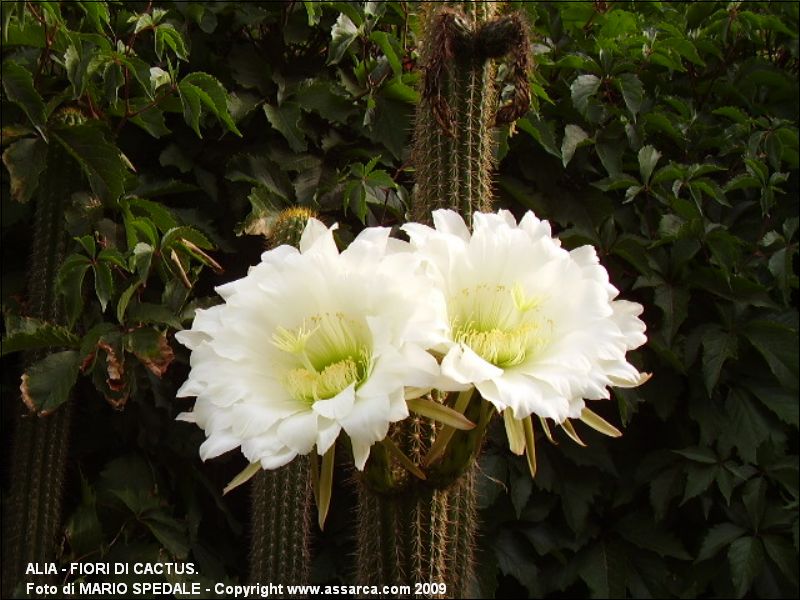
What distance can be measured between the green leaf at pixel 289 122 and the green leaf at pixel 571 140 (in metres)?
0.52

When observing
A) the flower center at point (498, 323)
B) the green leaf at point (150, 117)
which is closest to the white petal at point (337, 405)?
the flower center at point (498, 323)

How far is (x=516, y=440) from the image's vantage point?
72 centimetres

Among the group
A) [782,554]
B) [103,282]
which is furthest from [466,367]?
[782,554]

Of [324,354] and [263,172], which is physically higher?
[263,172]

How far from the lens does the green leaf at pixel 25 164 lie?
1.38 meters

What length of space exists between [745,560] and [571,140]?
3.01 feet

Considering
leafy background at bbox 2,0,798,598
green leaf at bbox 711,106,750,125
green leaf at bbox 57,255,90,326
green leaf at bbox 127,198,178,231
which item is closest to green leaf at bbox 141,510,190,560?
leafy background at bbox 2,0,798,598

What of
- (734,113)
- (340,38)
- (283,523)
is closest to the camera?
(283,523)

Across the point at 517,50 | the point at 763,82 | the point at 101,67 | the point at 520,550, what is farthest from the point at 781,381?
the point at 101,67

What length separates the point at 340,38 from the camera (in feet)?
5.33

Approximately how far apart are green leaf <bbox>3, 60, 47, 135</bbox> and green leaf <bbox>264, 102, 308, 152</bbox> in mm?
421

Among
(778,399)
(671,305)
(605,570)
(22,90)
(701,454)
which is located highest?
(22,90)

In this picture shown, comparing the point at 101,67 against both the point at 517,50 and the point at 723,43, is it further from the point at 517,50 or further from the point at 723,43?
the point at 723,43

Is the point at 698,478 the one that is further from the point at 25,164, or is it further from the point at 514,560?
the point at 25,164
